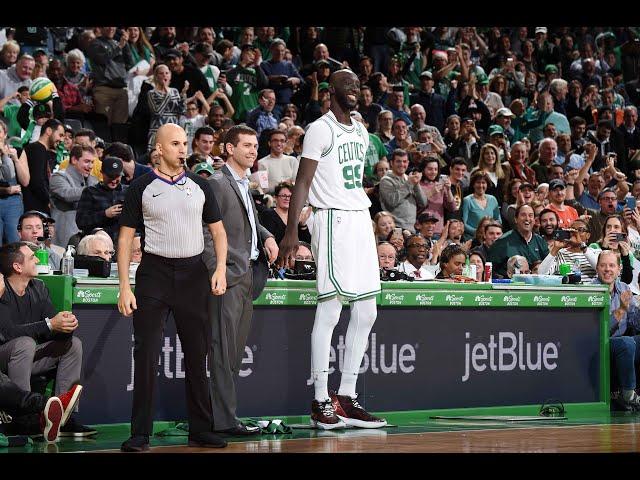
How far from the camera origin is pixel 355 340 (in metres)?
8.84

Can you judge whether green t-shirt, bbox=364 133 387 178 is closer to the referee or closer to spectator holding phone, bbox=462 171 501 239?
spectator holding phone, bbox=462 171 501 239

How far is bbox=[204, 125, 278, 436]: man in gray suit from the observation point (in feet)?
26.9

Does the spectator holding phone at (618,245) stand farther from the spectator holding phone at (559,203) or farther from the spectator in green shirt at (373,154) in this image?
the spectator in green shirt at (373,154)

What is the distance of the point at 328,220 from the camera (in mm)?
8820

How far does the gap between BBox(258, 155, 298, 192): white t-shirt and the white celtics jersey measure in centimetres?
516

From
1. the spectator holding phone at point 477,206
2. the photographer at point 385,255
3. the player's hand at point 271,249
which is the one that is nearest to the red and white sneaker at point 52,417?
the player's hand at point 271,249

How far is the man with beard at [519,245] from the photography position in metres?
13.2

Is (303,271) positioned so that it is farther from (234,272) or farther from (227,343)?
(227,343)

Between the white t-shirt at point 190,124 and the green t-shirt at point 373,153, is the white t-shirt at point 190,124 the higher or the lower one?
the higher one

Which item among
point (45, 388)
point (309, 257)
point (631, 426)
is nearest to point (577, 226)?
point (309, 257)

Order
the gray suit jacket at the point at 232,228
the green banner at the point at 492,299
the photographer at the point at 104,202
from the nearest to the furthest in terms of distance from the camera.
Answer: the gray suit jacket at the point at 232,228 → the green banner at the point at 492,299 → the photographer at the point at 104,202

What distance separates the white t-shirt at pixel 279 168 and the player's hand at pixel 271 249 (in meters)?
5.36

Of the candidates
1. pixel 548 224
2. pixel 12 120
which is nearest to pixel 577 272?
pixel 548 224
